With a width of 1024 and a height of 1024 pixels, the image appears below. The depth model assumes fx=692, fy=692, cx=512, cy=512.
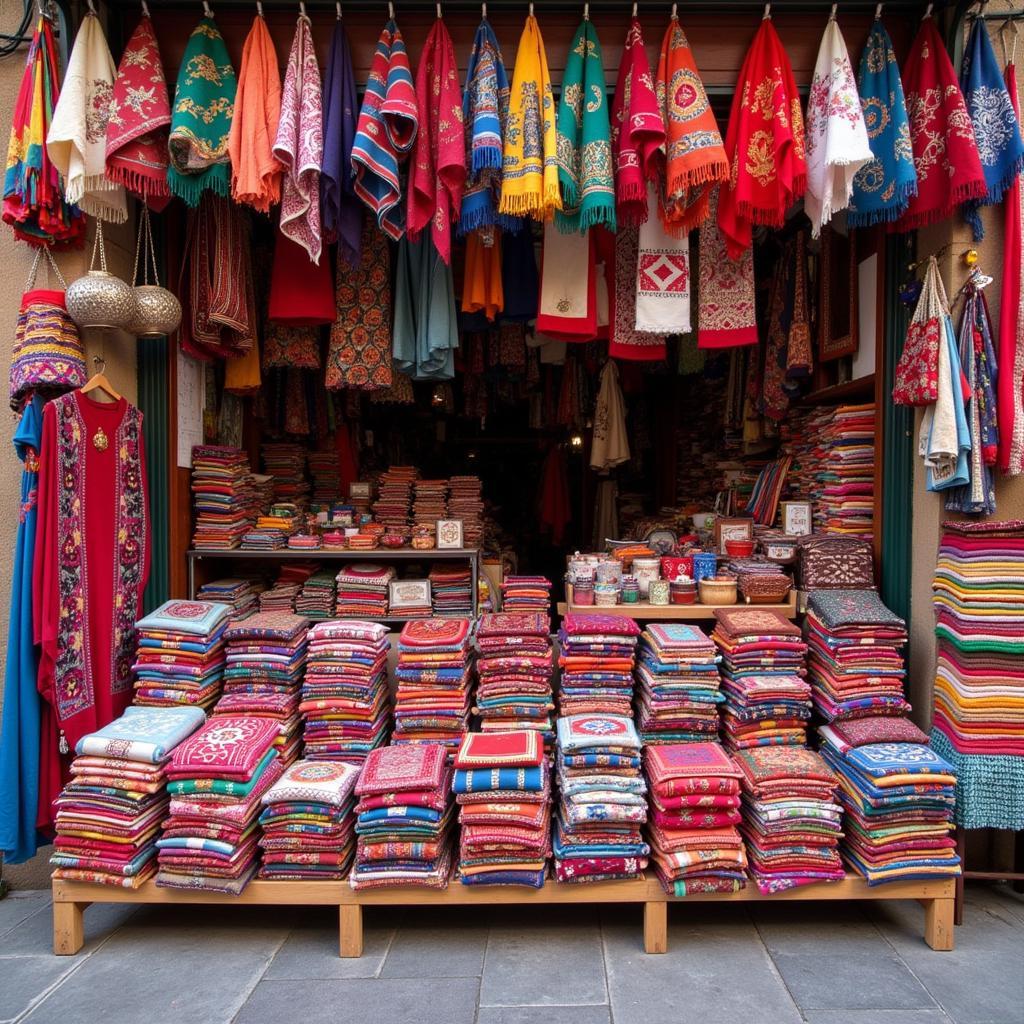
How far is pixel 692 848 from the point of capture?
2.51m

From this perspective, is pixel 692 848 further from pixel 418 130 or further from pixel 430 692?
pixel 418 130

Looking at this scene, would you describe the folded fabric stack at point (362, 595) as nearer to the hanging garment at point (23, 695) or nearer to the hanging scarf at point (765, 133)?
the hanging garment at point (23, 695)

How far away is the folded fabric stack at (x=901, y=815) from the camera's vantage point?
250 cm

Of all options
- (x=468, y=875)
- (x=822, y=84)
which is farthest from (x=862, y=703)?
(x=822, y=84)

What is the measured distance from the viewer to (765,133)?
8.98ft

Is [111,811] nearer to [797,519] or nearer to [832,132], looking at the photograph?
[797,519]

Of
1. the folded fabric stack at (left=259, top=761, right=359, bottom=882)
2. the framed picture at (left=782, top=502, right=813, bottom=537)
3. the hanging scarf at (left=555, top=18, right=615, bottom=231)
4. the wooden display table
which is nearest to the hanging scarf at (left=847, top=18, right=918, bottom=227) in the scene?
the hanging scarf at (left=555, top=18, right=615, bottom=231)

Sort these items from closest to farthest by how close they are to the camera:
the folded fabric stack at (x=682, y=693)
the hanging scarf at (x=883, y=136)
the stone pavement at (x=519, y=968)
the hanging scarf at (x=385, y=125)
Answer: the stone pavement at (x=519, y=968)
the hanging scarf at (x=385, y=125)
the hanging scarf at (x=883, y=136)
the folded fabric stack at (x=682, y=693)

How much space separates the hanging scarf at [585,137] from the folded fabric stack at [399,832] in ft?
7.43

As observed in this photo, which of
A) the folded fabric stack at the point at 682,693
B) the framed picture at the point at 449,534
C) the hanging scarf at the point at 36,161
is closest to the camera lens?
the hanging scarf at the point at 36,161

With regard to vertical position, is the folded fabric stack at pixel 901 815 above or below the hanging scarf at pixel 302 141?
below

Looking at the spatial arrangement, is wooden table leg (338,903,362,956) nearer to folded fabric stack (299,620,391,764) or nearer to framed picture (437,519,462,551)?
folded fabric stack (299,620,391,764)

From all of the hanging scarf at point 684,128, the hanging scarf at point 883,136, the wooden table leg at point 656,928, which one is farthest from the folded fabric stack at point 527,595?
the hanging scarf at point 883,136

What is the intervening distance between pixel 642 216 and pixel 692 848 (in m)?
2.52
